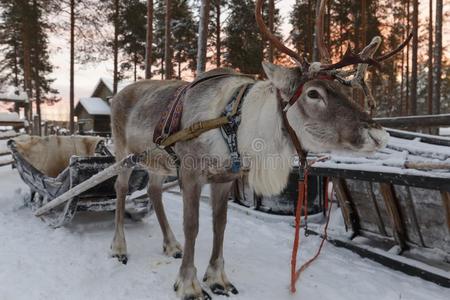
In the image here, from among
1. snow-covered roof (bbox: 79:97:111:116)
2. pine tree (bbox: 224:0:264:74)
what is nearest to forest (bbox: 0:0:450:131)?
pine tree (bbox: 224:0:264:74)

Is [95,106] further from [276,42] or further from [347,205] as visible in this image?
[276,42]

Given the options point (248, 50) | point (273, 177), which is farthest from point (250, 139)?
point (248, 50)

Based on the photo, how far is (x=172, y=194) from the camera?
7367mm

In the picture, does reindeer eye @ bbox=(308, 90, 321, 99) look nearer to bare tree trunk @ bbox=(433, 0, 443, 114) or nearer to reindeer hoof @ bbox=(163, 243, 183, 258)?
reindeer hoof @ bbox=(163, 243, 183, 258)

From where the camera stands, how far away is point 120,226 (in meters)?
3.91

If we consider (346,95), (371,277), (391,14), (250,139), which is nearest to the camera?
(346,95)

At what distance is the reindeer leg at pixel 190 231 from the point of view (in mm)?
2855

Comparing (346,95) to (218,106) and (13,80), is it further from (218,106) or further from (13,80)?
(13,80)

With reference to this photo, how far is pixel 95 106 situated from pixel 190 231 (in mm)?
30795

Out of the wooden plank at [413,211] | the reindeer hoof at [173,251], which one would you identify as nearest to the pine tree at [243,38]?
the wooden plank at [413,211]

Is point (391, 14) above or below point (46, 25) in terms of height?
above

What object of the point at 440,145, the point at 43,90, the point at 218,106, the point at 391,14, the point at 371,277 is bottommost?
the point at 371,277

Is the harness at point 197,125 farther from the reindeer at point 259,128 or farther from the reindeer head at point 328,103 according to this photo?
the reindeer head at point 328,103

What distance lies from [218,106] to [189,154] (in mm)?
443
